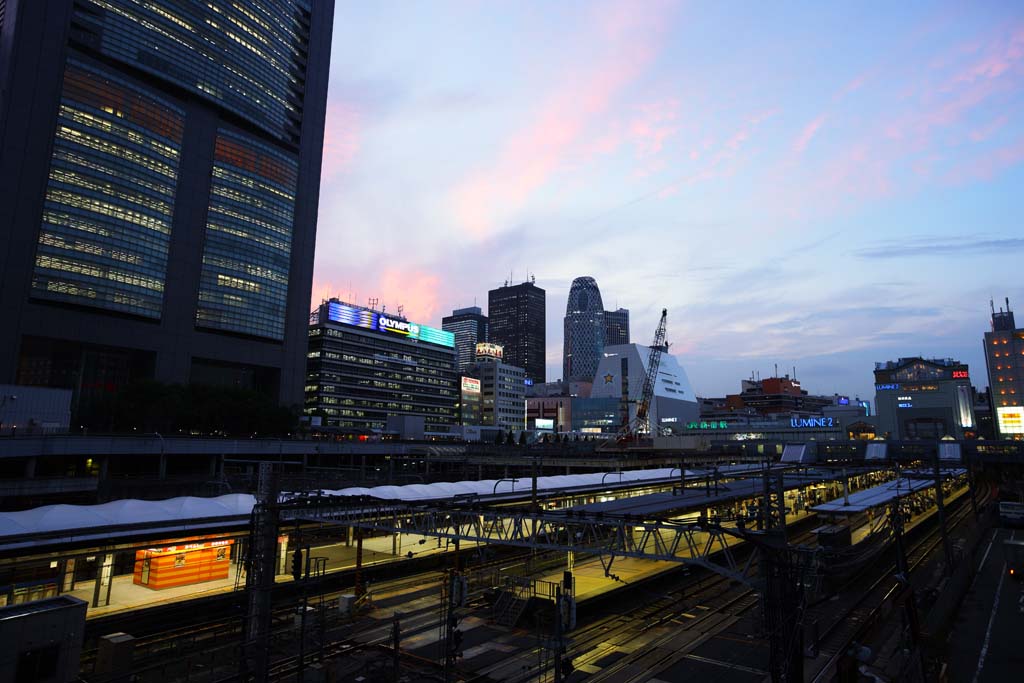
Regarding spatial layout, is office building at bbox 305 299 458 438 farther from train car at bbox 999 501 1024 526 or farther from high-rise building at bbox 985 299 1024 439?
high-rise building at bbox 985 299 1024 439

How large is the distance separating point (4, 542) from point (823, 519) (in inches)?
2700

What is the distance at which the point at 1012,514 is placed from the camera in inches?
2234

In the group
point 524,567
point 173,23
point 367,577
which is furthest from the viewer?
point 173,23

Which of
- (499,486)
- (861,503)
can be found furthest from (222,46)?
(861,503)

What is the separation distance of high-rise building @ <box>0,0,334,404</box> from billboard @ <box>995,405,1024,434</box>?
179 meters

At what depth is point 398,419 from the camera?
15375 cm

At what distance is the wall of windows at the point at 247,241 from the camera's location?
11662 cm

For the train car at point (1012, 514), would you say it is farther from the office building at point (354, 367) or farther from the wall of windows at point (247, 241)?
the office building at point (354, 367)

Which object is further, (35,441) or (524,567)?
(35,441)

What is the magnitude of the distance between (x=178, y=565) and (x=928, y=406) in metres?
177

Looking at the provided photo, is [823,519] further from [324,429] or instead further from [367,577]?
[324,429]

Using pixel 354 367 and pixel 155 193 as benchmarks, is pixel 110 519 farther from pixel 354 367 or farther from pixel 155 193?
pixel 354 367

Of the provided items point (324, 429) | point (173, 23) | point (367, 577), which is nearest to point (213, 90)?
point (173, 23)

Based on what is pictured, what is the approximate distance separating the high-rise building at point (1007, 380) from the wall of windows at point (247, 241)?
18334 cm
